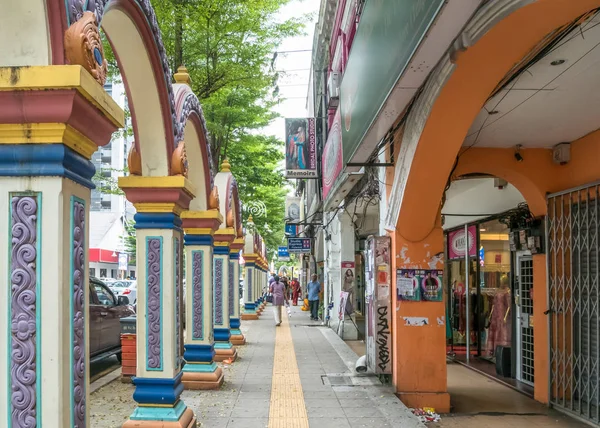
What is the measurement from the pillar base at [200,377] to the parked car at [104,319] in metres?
2.11

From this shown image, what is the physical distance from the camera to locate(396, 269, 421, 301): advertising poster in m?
8.05

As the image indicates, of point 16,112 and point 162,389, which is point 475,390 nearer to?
point 162,389

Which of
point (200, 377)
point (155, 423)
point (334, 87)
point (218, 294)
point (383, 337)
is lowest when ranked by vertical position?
point (200, 377)

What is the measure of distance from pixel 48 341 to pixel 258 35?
36.1 feet

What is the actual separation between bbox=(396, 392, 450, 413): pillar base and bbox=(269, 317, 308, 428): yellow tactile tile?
1.37 meters

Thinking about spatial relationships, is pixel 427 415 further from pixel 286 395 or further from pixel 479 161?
pixel 479 161

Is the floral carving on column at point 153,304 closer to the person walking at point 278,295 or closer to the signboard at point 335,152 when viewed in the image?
the signboard at point 335,152

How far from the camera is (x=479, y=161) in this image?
28.7 ft

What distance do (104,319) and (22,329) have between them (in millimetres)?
7527

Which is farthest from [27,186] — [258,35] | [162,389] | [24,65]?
[258,35]

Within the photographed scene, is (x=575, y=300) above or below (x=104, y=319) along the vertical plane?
above

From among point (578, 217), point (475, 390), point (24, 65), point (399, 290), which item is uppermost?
point (24, 65)

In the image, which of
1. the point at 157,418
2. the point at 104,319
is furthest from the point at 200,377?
the point at 104,319

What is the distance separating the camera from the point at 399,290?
806cm
